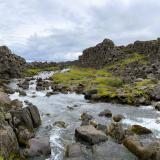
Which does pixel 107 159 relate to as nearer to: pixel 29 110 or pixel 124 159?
pixel 124 159

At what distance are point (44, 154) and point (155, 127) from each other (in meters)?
18.9

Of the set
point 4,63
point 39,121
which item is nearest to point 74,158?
point 39,121

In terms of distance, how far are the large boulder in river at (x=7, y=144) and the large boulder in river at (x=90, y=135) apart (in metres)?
8.96

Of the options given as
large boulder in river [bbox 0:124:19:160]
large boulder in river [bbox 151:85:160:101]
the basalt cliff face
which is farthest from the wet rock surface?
the basalt cliff face

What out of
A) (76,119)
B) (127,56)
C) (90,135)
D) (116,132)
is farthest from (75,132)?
(127,56)

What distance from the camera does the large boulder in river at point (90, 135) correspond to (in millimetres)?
42062

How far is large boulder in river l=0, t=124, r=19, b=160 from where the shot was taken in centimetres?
3412

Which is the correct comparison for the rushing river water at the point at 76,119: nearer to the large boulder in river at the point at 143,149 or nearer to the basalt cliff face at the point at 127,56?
the large boulder in river at the point at 143,149

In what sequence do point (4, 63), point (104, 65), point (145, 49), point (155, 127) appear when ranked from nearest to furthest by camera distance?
point (155, 127) → point (4, 63) → point (145, 49) → point (104, 65)

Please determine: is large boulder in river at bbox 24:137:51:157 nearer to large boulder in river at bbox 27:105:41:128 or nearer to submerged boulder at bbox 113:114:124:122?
large boulder in river at bbox 27:105:41:128

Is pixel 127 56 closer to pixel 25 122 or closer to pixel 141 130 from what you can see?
pixel 141 130

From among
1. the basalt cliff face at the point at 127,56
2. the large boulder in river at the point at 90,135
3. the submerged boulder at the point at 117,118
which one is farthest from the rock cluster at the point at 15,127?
the basalt cliff face at the point at 127,56

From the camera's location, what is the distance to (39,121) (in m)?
52.5

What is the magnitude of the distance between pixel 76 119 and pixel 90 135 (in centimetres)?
1398
